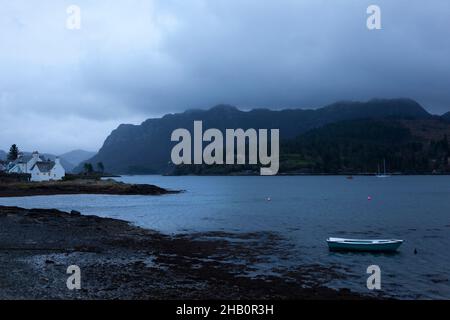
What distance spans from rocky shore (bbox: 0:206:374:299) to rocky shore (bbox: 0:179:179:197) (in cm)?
7571

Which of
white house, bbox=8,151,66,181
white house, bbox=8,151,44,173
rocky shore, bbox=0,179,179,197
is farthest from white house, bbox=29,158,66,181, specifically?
rocky shore, bbox=0,179,179,197

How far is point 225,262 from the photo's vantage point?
34.7 m

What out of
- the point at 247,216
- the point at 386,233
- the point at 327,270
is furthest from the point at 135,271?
the point at 247,216

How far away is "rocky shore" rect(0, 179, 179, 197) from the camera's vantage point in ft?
398

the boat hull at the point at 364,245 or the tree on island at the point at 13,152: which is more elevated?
the tree on island at the point at 13,152

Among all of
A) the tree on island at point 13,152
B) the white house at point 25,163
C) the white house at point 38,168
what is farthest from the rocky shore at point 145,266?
the tree on island at point 13,152

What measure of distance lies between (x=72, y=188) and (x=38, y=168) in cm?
2928

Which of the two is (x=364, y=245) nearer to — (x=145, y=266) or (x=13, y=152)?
(x=145, y=266)

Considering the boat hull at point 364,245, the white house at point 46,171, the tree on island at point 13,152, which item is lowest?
the boat hull at point 364,245

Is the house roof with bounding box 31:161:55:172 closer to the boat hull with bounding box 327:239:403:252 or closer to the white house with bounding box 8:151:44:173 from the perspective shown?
the white house with bounding box 8:151:44:173

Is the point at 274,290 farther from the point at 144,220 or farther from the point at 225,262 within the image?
the point at 144,220

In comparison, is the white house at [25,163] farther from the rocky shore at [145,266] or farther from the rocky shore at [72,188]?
the rocky shore at [145,266]

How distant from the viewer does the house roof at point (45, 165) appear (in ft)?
517

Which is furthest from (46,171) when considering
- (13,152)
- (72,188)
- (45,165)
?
(13,152)
